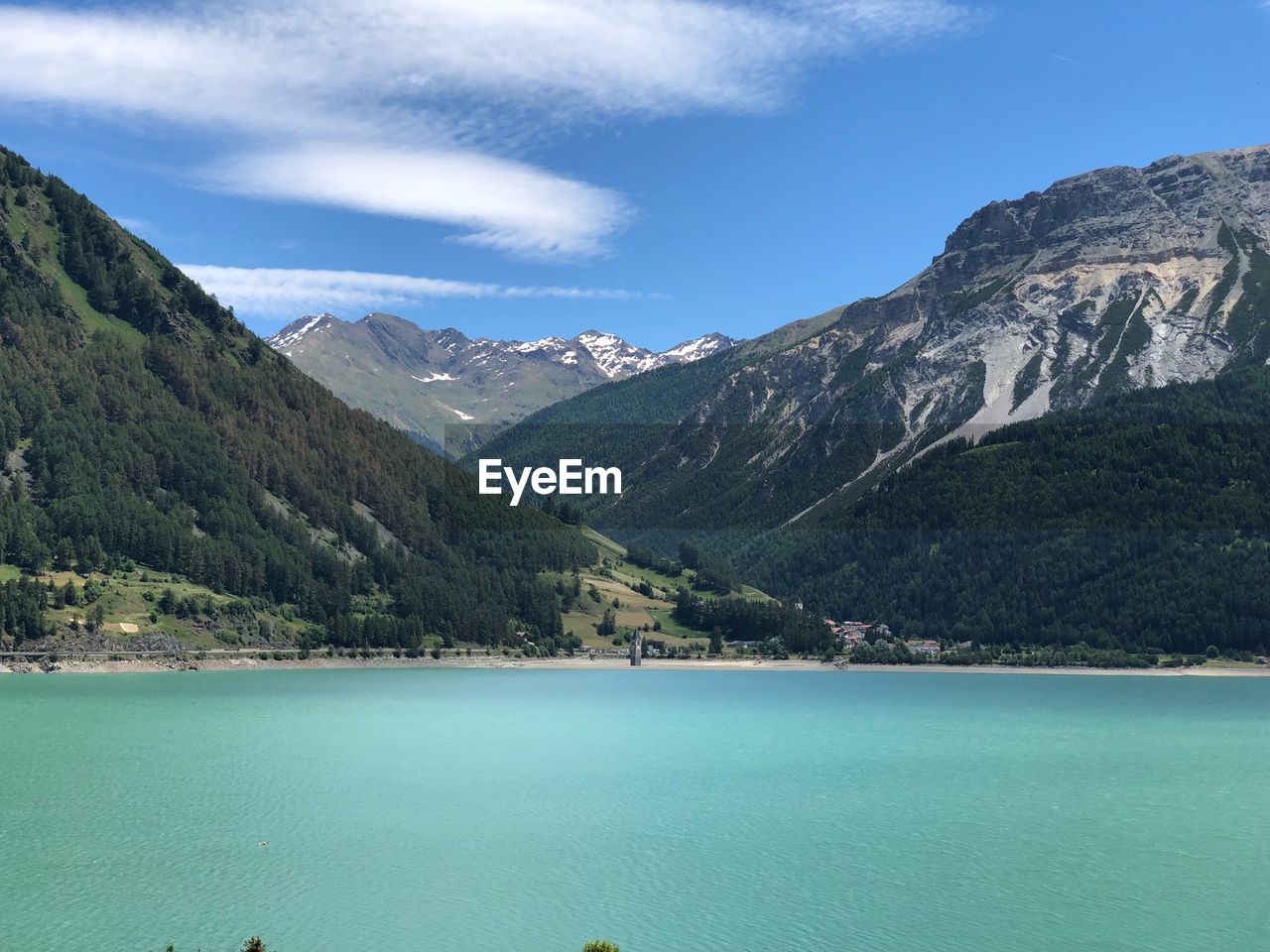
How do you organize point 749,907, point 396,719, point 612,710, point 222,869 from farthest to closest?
1. point 612,710
2. point 396,719
3. point 222,869
4. point 749,907

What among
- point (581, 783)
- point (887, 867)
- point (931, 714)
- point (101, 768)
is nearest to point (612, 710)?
point (931, 714)

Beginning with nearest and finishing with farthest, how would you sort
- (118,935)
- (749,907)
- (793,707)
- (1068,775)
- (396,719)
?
(118,935)
(749,907)
(1068,775)
(396,719)
(793,707)

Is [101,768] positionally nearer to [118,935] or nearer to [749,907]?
[118,935]

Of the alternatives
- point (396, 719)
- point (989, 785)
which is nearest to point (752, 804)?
point (989, 785)

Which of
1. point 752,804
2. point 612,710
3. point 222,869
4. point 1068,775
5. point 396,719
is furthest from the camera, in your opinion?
point 612,710

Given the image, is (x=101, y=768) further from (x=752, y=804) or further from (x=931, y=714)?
(x=931, y=714)

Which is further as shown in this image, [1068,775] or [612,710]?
[612,710]
